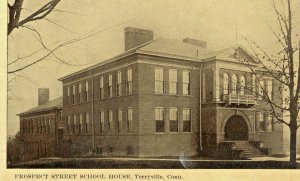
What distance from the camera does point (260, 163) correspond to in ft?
18.9

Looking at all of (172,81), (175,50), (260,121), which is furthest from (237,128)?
(175,50)

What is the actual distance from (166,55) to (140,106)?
130cm

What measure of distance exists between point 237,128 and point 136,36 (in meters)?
2.47

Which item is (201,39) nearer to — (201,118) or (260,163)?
(201,118)

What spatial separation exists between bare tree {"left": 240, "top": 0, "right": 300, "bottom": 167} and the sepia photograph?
14 mm

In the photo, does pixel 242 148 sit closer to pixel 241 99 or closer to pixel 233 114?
pixel 241 99

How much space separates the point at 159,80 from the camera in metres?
6.33

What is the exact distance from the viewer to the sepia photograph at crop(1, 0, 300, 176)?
5422mm

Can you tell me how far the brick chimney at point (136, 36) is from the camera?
5.63 m

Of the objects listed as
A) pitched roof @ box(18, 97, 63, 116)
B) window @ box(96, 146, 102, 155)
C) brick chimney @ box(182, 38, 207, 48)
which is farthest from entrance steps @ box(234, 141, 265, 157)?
pitched roof @ box(18, 97, 63, 116)

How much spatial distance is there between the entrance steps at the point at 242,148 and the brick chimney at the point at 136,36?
1.88 metres

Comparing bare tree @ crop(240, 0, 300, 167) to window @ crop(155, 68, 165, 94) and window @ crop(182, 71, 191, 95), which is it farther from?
window @ crop(155, 68, 165, 94)

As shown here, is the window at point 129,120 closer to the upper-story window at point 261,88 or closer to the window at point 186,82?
the window at point 186,82

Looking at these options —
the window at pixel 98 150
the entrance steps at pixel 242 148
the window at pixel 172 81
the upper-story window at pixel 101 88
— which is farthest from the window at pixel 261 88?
the window at pixel 98 150
